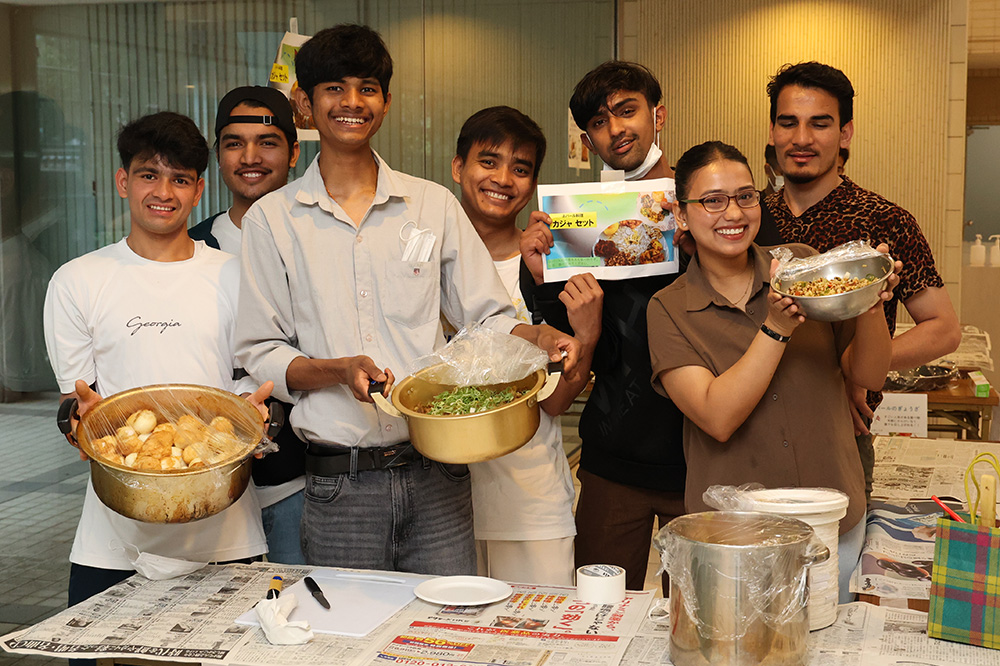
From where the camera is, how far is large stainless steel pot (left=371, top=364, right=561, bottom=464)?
1.71 meters

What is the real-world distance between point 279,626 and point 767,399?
1027mm

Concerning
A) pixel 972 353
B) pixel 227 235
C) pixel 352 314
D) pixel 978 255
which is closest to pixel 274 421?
pixel 352 314

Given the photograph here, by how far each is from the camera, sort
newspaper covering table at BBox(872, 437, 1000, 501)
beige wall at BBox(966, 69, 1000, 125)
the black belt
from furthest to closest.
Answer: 1. beige wall at BBox(966, 69, 1000, 125)
2. newspaper covering table at BBox(872, 437, 1000, 501)
3. the black belt

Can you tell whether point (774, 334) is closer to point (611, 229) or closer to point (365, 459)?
point (611, 229)

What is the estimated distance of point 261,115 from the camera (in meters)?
2.62

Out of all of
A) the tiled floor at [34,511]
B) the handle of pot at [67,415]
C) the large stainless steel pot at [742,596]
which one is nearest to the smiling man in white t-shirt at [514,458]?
the large stainless steel pot at [742,596]

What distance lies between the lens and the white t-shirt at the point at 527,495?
7.86ft

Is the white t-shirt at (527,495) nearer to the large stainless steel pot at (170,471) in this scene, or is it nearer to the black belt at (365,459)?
the black belt at (365,459)

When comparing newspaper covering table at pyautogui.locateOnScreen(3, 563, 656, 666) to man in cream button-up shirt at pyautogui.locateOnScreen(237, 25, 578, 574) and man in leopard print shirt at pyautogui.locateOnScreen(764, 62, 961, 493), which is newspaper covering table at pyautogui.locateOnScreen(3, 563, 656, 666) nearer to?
man in cream button-up shirt at pyautogui.locateOnScreen(237, 25, 578, 574)

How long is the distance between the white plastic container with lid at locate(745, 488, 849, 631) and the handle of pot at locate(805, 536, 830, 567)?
0.31ft

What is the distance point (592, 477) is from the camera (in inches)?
92.9

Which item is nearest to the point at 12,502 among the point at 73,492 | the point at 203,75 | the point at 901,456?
the point at 73,492

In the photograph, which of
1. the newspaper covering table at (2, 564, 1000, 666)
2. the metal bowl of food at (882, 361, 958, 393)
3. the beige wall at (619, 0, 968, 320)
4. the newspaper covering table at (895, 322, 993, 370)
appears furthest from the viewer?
the beige wall at (619, 0, 968, 320)

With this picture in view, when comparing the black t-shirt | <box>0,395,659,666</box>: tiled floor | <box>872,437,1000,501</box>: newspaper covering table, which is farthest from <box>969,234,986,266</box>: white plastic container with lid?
the black t-shirt
